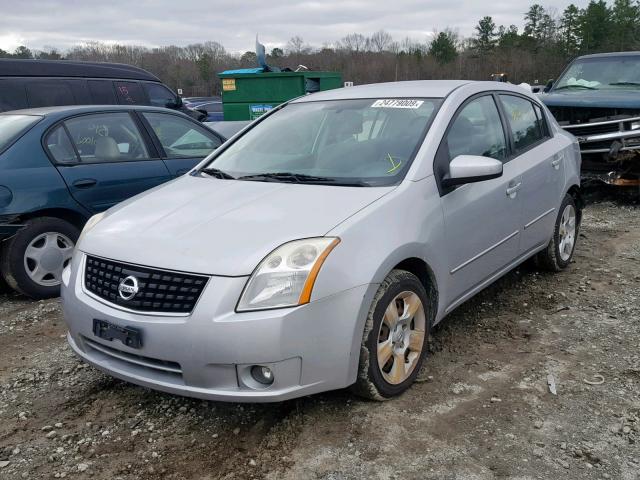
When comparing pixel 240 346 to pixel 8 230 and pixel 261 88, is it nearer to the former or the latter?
pixel 8 230

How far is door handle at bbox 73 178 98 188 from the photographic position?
5082 mm

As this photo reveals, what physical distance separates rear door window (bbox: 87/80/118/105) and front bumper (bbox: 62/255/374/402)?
6728 millimetres

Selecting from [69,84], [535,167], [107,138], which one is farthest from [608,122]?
[69,84]

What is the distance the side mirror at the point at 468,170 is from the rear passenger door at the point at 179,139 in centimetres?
322

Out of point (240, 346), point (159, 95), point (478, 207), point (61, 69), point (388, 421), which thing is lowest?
point (388, 421)

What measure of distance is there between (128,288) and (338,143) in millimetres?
1620

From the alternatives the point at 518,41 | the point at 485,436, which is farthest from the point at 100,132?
the point at 518,41

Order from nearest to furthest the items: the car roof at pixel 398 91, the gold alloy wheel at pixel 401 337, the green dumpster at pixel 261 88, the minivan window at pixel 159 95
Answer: the gold alloy wheel at pixel 401 337
the car roof at pixel 398 91
the minivan window at pixel 159 95
the green dumpster at pixel 261 88

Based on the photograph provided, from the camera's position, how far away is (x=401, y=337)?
313cm

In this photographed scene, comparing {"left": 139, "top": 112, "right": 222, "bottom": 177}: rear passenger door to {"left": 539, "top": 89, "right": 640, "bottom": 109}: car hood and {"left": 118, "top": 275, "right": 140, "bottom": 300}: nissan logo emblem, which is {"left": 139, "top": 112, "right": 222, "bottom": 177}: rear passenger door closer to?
{"left": 118, "top": 275, "right": 140, "bottom": 300}: nissan logo emblem

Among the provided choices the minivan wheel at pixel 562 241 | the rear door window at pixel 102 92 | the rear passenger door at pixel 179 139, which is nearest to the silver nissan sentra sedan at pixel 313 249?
the minivan wheel at pixel 562 241

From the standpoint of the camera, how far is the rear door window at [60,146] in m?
5.04

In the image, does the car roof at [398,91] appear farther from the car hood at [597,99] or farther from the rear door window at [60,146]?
the car hood at [597,99]

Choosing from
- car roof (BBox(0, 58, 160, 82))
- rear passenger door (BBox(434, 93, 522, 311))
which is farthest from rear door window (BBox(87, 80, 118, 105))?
rear passenger door (BBox(434, 93, 522, 311))
